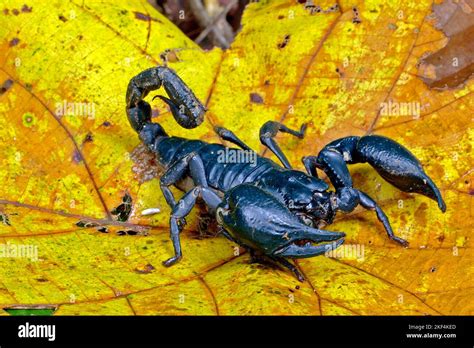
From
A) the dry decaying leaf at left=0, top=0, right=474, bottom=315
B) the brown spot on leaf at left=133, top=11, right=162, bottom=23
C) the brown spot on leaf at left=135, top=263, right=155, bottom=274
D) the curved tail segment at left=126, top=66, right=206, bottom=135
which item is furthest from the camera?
the brown spot on leaf at left=133, top=11, right=162, bottom=23

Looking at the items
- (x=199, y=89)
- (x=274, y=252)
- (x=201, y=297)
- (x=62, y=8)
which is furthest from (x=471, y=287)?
(x=62, y=8)

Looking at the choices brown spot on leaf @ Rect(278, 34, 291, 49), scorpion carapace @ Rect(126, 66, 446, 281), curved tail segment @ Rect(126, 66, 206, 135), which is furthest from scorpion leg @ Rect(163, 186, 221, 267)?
brown spot on leaf @ Rect(278, 34, 291, 49)

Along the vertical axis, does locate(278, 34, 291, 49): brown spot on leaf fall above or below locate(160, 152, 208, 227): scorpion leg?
above

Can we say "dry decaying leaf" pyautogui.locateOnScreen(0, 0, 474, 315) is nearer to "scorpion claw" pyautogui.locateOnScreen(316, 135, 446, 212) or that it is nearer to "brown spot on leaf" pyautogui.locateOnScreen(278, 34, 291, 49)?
"brown spot on leaf" pyautogui.locateOnScreen(278, 34, 291, 49)

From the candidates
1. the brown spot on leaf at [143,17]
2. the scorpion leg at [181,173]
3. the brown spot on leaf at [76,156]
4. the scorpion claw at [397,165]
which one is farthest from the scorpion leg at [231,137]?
the brown spot on leaf at [143,17]

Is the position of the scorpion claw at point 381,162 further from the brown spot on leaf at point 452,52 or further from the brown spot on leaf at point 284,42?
the brown spot on leaf at point 284,42

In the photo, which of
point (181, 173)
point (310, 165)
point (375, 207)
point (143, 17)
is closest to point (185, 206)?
point (181, 173)
